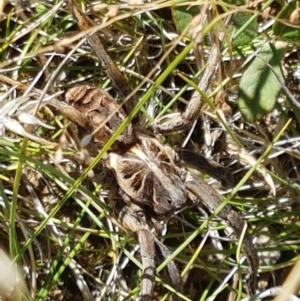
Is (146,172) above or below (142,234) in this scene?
above

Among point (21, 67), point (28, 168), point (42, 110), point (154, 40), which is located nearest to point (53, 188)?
point (28, 168)

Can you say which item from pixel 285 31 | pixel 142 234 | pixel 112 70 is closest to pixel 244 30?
pixel 285 31

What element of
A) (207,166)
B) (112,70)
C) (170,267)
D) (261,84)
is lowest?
(170,267)

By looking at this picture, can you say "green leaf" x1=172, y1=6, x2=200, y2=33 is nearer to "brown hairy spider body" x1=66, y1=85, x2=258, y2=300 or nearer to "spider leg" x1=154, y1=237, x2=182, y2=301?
"brown hairy spider body" x1=66, y1=85, x2=258, y2=300

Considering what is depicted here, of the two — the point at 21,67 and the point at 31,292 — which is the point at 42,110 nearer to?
the point at 21,67

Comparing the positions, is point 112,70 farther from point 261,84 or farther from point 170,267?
point 170,267

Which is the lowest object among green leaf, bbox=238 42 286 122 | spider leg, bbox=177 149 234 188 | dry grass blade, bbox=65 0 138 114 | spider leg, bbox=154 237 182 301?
spider leg, bbox=154 237 182 301

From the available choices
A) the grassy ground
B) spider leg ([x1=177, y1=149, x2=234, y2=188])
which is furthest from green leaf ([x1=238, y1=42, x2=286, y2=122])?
spider leg ([x1=177, y1=149, x2=234, y2=188])

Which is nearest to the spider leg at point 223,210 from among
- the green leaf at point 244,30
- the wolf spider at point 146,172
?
the wolf spider at point 146,172
